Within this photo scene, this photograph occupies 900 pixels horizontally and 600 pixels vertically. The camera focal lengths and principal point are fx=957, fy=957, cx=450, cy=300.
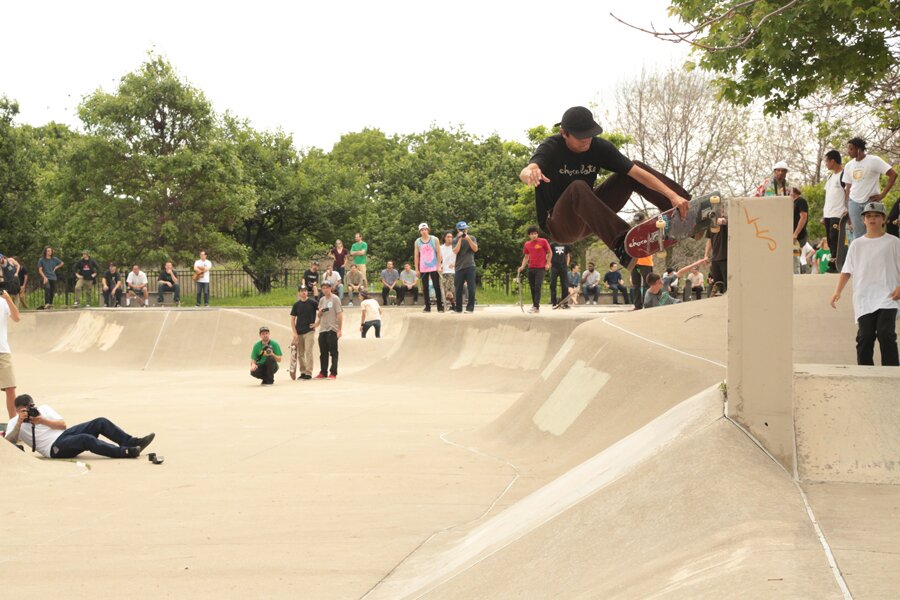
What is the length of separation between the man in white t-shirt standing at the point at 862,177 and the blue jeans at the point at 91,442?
26.5ft

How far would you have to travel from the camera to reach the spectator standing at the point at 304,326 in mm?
18375

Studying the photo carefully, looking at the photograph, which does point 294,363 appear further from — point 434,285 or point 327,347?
point 434,285

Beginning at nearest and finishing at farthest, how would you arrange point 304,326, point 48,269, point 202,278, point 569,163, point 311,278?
point 569,163 → point 304,326 → point 311,278 → point 48,269 → point 202,278

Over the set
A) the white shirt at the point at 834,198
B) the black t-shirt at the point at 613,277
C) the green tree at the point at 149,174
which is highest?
the green tree at the point at 149,174

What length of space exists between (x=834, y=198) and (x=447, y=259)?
9074mm

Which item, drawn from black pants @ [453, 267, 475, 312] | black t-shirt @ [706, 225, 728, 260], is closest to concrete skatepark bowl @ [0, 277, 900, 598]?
black t-shirt @ [706, 225, 728, 260]

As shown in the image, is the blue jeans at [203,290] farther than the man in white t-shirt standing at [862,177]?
Yes

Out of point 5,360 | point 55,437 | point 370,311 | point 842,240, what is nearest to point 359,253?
point 370,311

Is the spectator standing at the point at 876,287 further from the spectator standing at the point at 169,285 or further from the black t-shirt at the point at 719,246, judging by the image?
the spectator standing at the point at 169,285

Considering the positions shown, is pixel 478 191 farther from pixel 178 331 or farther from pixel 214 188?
pixel 178 331

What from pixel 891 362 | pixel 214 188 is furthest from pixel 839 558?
pixel 214 188

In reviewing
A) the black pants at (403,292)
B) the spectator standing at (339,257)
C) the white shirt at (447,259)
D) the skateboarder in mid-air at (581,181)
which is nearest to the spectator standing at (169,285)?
the spectator standing at (339,257)

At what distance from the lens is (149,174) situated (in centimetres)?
3619

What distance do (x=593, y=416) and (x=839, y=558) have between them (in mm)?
5765
